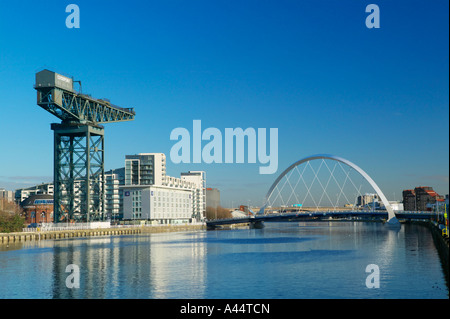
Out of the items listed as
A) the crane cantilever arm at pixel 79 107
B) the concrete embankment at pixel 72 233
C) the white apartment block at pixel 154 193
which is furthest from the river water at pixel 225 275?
the white apartment block at pixel 154 193

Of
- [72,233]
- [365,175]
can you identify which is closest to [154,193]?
[72,233]

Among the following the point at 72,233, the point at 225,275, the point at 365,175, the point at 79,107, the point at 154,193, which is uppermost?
the point at 79,107

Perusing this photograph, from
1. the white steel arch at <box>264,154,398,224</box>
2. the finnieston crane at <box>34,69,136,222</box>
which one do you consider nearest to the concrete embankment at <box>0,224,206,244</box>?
the finnieston crane at <box>34,69,136,222</box>

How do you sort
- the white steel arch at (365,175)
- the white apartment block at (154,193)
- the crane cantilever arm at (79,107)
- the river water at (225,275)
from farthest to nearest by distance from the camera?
the white apartment block at (154,193) < the white steel arch at (365,175) < the crane cantilever arm at (79,107) < the river water at (225,275)

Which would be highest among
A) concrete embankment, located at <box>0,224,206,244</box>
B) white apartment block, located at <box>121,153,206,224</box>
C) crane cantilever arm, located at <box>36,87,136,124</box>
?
crane cantilever arm, located at <box>36,87,136,124</box>

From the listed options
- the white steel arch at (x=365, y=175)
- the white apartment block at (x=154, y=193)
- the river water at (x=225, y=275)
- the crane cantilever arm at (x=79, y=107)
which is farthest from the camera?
the white apartment block at (x=154, y=193)

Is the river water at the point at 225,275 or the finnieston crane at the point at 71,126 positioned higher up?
the finnieston crane at the point at 71,126

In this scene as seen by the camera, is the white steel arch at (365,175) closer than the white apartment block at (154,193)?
Yes

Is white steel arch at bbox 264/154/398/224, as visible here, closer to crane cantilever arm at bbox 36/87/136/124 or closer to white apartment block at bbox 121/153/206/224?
white apartment block at bbox 121/153/206/224

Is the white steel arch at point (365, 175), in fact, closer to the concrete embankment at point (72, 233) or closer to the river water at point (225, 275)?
the concrete embankment at point (72, 233)

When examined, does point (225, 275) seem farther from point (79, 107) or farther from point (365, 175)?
point (365, 175)

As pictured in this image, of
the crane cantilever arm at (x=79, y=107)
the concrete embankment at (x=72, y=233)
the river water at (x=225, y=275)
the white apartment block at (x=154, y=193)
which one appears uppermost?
the crane cantilever arm at (x=79, y=107)
